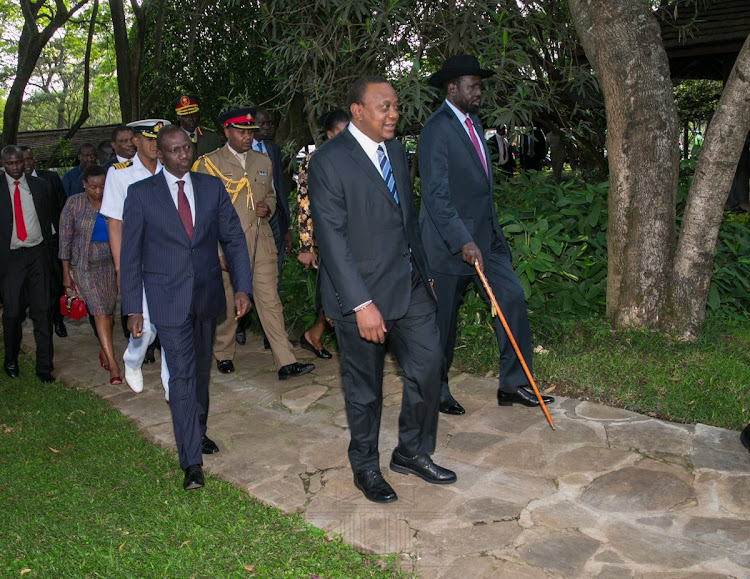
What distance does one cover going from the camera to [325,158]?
4082 mm

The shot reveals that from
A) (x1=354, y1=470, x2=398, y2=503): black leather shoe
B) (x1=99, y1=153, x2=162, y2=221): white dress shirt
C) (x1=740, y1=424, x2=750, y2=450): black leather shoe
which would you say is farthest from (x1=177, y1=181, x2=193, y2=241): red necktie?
(x1=740, y1=424, x2=750, y2=450): black leather shoe

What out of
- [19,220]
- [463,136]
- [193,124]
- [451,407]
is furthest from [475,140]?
[19,220]

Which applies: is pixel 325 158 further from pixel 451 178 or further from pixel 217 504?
pixel 217 504

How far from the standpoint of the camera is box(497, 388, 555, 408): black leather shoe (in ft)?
18.3

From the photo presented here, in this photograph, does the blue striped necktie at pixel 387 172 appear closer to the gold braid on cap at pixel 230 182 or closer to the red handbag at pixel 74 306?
the gold braid on cap at pixel 230 182

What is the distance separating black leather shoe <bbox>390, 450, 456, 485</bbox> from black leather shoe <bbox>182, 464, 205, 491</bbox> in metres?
1.12

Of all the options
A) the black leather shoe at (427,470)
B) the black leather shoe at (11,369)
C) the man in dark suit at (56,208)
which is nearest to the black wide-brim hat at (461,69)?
the black leather shoe at (427,470)

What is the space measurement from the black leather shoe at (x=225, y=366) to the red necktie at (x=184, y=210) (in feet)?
8.31

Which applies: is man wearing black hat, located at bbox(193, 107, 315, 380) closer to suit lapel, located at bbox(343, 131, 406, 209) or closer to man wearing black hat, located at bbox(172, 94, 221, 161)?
man wearing black hat, located at bbox(172, 94, 221, 161)

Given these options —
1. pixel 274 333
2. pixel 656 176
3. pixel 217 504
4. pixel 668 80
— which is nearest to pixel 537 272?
pixel 656 176

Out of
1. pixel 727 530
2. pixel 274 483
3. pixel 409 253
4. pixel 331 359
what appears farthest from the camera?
pixel 331 359

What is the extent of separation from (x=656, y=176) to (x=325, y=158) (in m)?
3.42

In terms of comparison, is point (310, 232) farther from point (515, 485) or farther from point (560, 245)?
point (515, 485)

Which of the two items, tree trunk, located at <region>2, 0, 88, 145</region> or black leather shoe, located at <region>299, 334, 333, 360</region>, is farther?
tree trunk, located at <region>2, 0, 88, 145</region>
